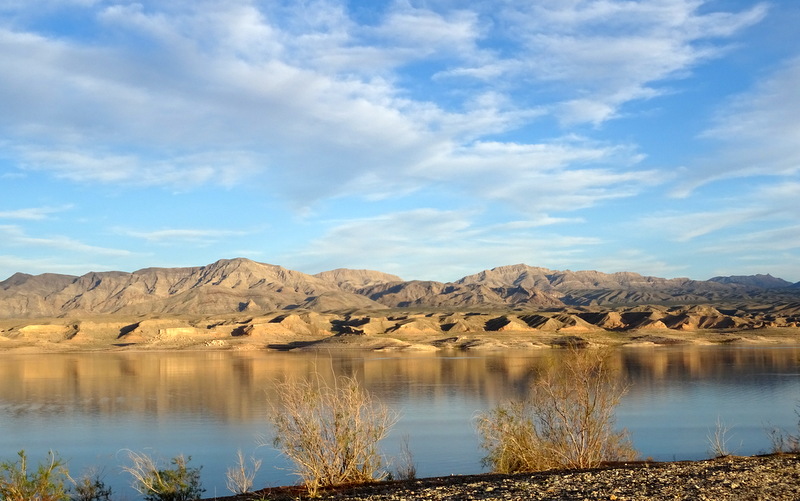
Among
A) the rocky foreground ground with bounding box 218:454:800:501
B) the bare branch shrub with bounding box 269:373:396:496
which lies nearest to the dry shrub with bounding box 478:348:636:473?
the rocky foreground ground with bounding box 218:454:800:501

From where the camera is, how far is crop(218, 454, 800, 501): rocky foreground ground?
43.1ft

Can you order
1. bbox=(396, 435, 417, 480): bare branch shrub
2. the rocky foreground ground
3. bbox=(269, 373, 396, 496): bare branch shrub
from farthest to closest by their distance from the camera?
bbox=(396, 435, 417, 480): bare branch shrub → bbox=(269, 373, 396, 496): bare branch shrub → the rocky foreground ground

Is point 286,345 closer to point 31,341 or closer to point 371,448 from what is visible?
point 31,341

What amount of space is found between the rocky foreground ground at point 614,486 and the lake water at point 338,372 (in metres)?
4.68

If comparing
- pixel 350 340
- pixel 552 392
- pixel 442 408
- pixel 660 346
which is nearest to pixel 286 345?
pixel 350 340

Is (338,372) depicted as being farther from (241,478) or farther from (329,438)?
(329,438)

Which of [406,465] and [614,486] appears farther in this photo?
[406,465]

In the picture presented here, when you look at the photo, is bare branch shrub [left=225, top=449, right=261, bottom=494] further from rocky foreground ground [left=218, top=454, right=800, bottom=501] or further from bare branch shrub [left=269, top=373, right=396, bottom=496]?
bare branch shrub [left=269, top=373, right=396, bottom=496]

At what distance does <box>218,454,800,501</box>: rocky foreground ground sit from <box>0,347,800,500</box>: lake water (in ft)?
15.4

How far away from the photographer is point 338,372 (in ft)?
230

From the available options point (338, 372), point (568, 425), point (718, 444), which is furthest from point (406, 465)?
point (338, 372)

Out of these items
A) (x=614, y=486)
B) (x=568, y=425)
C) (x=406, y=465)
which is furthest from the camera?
(x=406, y=465)

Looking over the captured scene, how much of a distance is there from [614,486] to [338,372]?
57.7 metres

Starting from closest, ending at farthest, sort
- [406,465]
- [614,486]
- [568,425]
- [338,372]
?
[614,486], [568,425], [406,465], [338,372]
